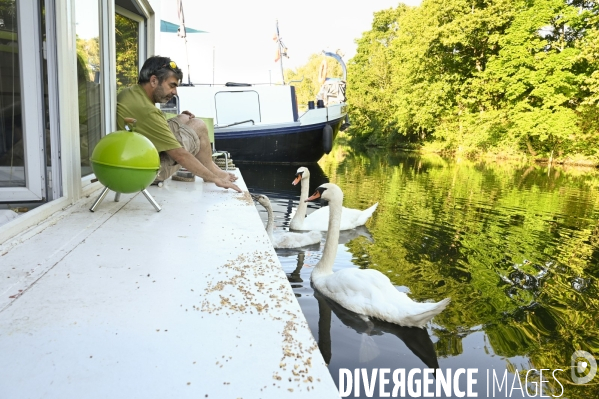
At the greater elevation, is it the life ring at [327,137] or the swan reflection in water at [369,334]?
the life ring at [327,137]

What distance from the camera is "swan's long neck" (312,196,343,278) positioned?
4766mm

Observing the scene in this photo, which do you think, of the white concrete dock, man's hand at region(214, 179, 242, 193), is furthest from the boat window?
the white concrete dock

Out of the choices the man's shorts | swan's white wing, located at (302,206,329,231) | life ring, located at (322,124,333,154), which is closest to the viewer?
the man's shorts

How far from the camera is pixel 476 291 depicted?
4.83m

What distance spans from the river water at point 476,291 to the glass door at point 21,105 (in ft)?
8.17

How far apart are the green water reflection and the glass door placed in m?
3.44

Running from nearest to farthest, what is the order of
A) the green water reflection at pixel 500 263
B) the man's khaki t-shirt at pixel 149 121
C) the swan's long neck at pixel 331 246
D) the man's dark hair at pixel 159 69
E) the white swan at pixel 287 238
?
1. the green water reflection at pixel 500 263
2. the man's khaki t-shirt at pixel 149 121
3. the man's dark hair at pixel 159 69
4. the swan's long neck at pixel 331 246
5. the white swan at pixel 287 238

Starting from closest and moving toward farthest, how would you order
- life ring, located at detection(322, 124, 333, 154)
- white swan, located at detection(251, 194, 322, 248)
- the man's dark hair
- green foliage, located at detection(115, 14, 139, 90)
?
the man's dark hair
white swan, located at detection(251, 194, 322, 248)
green foliage, located at detection(115, 14, 139, 90)
life ring, located at detection(322, 124, 333, 154)

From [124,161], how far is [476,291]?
3.64 metres

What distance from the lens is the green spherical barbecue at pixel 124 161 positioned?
3477 mm

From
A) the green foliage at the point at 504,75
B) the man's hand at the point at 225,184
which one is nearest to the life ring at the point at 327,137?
the green foliage at the point at 504,75

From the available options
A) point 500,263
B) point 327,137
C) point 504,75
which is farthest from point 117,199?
point 504,75

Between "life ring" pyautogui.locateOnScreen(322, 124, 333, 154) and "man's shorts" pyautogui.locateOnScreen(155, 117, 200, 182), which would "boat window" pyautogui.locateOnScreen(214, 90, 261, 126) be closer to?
"life ring" pyautogui.locateOnScreen(322, 124, 333, 154)

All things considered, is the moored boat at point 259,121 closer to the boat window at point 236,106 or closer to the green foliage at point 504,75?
the boat window at point 236,106
